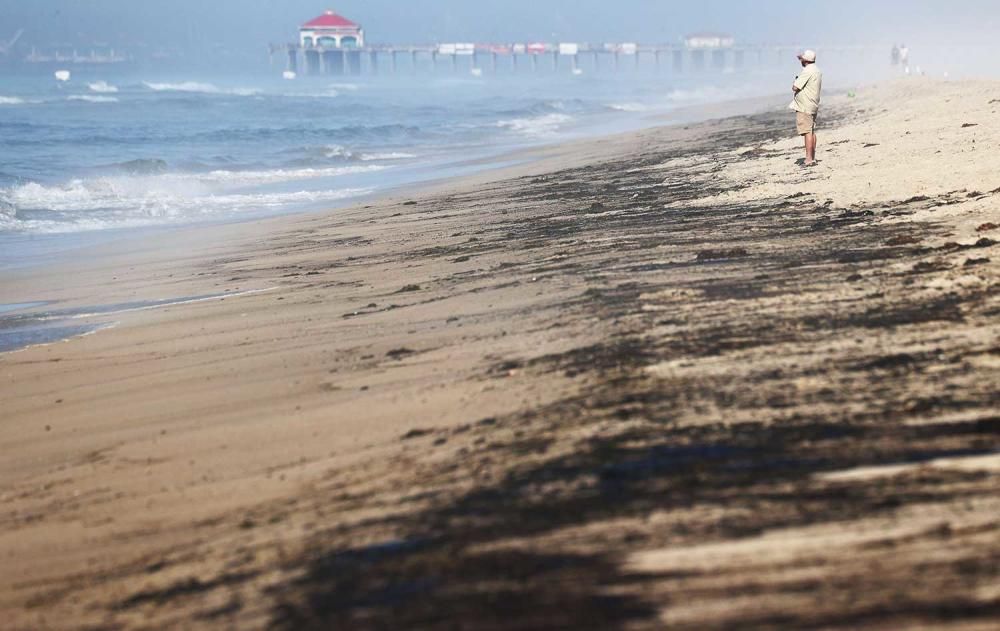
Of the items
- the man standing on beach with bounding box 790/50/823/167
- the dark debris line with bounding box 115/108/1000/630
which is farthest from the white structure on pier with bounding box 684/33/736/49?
the dark debris line with bounding box 115/108/1000/630

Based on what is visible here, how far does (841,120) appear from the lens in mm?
20234

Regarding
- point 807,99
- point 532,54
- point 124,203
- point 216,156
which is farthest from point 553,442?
point 532,54

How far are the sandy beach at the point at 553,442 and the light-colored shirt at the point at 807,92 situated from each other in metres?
4.05

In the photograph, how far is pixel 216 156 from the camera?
2902 centimetres

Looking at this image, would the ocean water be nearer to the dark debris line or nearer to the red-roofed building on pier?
the dark debris line

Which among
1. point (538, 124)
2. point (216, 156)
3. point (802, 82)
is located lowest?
point (216, 156)

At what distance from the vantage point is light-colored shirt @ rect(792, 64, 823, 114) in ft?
42.0

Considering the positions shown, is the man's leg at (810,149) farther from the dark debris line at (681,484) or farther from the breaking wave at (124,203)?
the breaking wave at (124,203)

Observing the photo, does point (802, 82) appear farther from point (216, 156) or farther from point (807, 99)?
point (216, 156)

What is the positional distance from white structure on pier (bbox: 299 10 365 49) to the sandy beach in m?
117

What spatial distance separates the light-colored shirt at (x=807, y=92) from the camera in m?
12.8

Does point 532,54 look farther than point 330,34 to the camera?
Yes

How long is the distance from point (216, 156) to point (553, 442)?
26.4m

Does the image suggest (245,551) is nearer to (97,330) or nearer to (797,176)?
(97,330)
